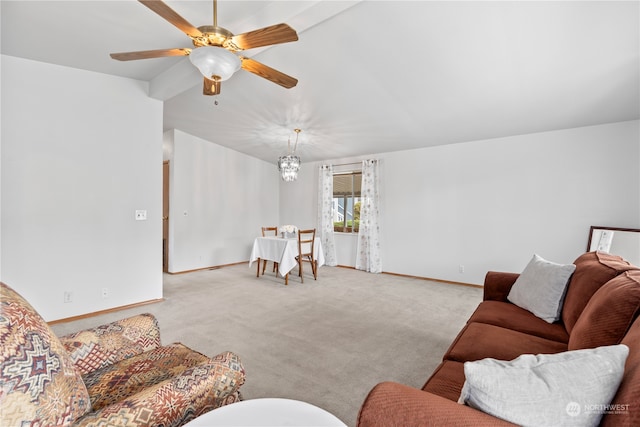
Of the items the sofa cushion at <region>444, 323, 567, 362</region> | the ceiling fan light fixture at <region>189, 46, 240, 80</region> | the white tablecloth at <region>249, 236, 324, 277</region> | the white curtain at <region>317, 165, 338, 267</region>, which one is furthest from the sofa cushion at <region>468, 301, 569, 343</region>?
the white curtain at <region>317, 165, 338, 267</region>

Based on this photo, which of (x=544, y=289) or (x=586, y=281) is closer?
(x=586, y=281)

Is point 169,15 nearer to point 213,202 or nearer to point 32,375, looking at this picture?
point 32,375

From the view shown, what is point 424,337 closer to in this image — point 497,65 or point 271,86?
point 497,65

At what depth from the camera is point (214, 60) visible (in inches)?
73.6

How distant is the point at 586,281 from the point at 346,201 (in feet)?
15.5

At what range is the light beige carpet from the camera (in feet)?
6.56

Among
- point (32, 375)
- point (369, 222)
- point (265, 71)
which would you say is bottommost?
point (32, 375)

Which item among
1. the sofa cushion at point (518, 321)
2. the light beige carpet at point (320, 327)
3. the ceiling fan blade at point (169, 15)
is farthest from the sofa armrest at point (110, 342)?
the sofa cushion at point (518, 321)

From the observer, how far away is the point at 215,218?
603 centimetres

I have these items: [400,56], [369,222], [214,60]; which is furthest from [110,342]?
[369,222]

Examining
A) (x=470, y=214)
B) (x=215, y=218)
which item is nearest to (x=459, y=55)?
(x=470, y=214)

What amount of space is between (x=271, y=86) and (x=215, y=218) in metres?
3.39

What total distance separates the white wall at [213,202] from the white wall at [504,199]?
9.93 feet

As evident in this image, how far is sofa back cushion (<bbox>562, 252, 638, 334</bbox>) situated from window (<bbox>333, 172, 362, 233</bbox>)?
430 centimetres
